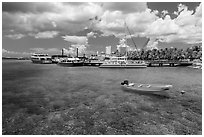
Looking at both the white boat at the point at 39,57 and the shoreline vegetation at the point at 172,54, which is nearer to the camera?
the shoreline vegetation at the point at 172,54

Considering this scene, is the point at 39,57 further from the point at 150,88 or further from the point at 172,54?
the point at 150,88

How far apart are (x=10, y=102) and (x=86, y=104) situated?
37.6 ft

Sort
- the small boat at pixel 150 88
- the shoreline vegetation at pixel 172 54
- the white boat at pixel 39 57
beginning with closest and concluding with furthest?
the small boat at pixel 150 88
the shoreline vegetation at pixel 172 54
the white boat at pixel 39 57

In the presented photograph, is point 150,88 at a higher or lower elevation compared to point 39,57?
lower

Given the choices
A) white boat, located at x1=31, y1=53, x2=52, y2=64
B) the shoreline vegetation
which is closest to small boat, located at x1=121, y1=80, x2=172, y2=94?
the shoreline vegetation

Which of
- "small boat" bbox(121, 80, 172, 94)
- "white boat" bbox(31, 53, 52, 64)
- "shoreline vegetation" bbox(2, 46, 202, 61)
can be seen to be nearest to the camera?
"small boat" bbox(121, 80, 172, 94)

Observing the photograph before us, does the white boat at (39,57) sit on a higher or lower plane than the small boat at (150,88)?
higher

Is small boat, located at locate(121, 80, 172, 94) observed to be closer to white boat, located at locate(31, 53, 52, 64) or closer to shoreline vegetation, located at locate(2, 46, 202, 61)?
shoreline vegetation, located at locate(2, 46, 202, 61)

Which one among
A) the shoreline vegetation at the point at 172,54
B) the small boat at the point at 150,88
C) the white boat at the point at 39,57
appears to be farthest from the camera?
the white boat at the point at 39,57

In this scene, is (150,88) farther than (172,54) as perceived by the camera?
No

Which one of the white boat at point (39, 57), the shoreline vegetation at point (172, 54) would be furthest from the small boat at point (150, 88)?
the white boat at point (39, 57)

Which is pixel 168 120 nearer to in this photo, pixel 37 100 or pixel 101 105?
pixel 101 105

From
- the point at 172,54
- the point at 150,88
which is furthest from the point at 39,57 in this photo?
the point at 150,88

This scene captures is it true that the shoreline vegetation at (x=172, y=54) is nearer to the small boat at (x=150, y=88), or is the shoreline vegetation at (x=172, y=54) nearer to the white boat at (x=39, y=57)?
the white boat at (x=39, y=57)
